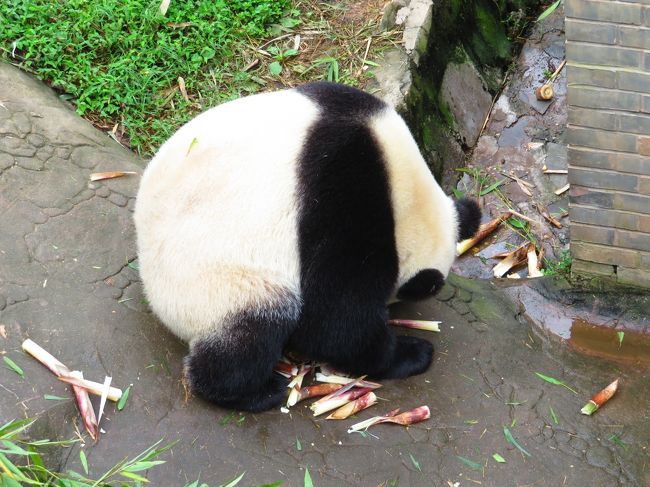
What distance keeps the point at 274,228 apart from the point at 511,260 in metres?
2.02

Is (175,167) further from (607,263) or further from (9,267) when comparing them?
(607,263)

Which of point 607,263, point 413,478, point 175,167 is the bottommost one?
point 413,478

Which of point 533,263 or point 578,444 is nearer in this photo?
point 578,444

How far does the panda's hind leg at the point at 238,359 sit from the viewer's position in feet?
11.8

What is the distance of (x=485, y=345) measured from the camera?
14.0 ft

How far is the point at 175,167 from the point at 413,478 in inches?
64.1

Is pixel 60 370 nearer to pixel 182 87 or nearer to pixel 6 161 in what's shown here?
pixel 6 161

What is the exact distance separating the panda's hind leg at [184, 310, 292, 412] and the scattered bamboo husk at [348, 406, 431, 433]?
1.52 ft

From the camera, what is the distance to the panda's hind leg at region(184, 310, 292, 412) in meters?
3.59

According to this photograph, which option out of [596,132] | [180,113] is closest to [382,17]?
[180,113]

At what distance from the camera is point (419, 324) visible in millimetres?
4340

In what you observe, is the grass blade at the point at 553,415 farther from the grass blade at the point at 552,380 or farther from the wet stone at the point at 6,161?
the wet stone at the point at 6,161

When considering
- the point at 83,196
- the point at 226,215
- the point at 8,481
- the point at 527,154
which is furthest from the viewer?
the point at 527,154

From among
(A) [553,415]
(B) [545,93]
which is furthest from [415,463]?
(B) [545,93]
